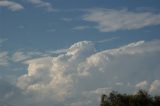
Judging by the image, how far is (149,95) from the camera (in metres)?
118

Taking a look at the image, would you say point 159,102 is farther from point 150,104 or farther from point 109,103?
point 109,103

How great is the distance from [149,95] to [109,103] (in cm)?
1190

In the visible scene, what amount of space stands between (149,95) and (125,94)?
7039 millimetres

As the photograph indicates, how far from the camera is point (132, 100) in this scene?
115 m

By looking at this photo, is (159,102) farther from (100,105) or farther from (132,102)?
(100,105)

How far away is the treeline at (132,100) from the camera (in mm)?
115306

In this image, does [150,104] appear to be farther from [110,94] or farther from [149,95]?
[110,94]

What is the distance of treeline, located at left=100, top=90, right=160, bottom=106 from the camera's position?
4540 inches

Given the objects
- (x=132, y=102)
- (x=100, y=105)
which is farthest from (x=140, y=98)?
(x=100, y=105)

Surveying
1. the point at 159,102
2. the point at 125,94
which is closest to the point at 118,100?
the point at 125,94

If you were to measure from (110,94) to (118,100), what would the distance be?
315 centimetres

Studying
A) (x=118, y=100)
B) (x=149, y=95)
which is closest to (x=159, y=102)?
(x=149, y=95)

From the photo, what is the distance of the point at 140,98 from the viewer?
11600cm

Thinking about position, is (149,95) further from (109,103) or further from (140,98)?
(109,103)
